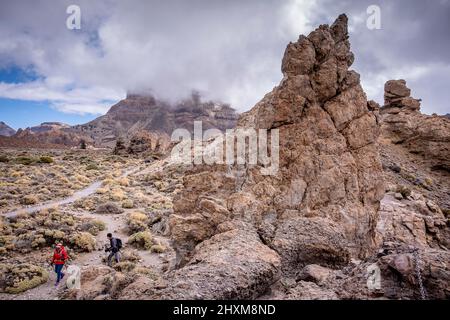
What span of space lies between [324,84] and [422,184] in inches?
1444

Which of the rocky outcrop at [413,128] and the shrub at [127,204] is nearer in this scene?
the shrub at [127,204]

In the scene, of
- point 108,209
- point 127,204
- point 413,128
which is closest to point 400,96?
point 413,128

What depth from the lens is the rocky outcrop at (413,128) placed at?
4353 cm

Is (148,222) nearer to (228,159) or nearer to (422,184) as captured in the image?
(228,159)

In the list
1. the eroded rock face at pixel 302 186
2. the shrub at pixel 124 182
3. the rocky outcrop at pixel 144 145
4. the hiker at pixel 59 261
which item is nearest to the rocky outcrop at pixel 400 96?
the shrub at pixel 124 182

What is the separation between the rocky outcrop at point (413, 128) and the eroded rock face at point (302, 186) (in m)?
41.7

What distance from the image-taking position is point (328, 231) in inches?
315

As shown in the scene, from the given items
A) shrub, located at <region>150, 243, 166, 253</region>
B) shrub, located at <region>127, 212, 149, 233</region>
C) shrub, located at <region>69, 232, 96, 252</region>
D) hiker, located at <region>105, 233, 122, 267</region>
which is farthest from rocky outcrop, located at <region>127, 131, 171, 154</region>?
hiker, located at <region>105, 233, 122, 267</region>

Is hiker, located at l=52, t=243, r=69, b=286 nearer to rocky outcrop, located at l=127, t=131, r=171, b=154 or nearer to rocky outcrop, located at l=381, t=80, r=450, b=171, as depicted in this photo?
rocky outcrop, located at l=381, t=80, r=450, b=171

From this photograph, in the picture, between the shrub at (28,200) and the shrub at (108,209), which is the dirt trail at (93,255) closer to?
the shrub at (108,209)

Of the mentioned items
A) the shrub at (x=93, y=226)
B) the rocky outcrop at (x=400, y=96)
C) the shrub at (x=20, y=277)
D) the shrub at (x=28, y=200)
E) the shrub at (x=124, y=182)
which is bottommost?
the shrub at (x=20, y=277)

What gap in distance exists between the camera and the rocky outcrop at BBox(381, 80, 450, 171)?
43531 millimetres

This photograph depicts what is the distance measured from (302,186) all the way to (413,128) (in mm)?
46344

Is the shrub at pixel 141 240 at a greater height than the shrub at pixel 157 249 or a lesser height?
greater
